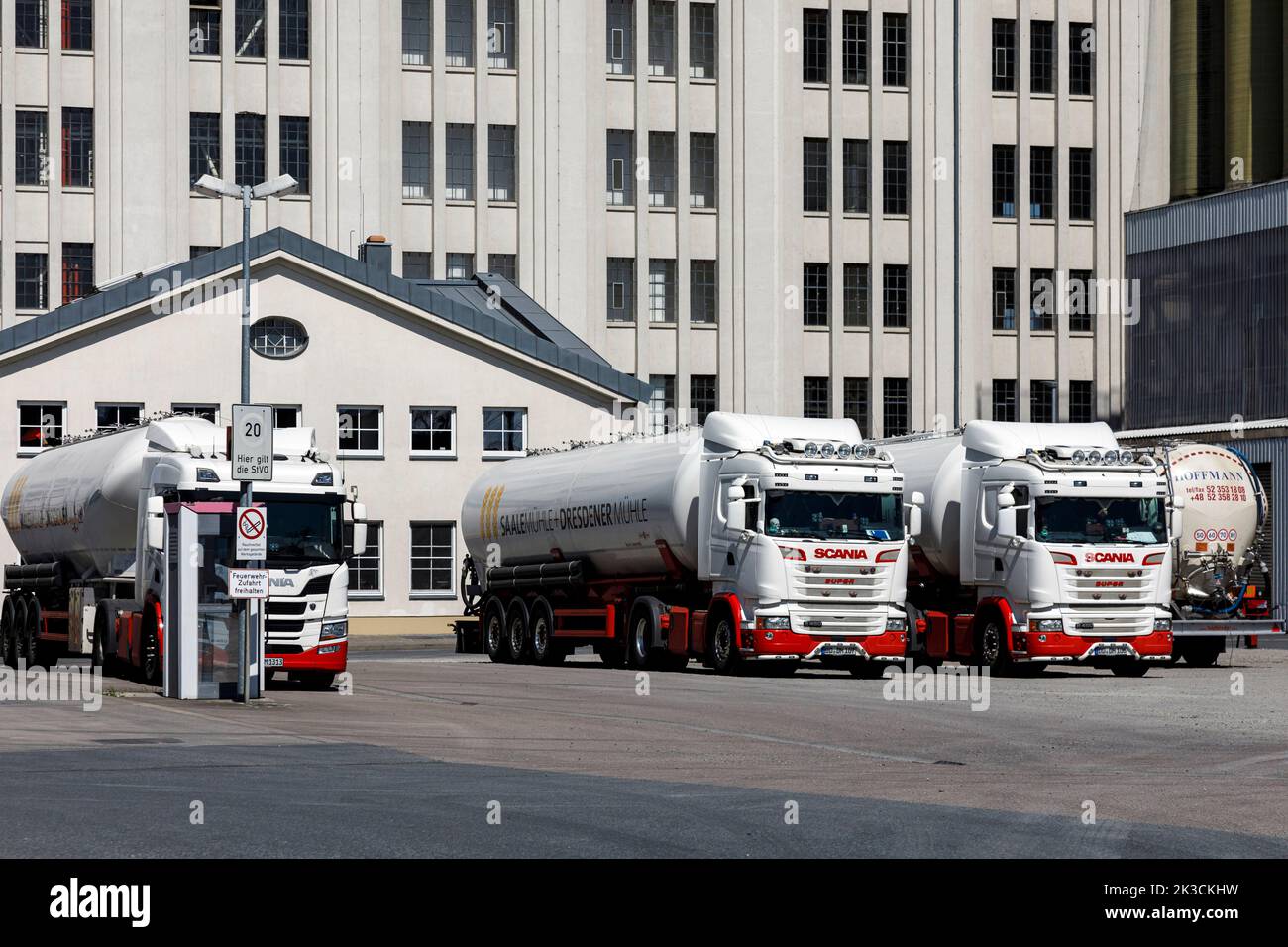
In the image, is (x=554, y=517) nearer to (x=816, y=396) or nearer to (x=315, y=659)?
(x=315, y=659)

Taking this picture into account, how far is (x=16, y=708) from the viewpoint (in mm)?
25062

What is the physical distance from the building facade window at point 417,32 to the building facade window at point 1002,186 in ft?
61.7

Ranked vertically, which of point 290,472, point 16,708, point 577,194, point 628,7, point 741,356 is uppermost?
point 628,7

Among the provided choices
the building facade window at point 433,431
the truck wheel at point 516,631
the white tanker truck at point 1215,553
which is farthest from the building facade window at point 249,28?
the white tanker truck at point 1215,553

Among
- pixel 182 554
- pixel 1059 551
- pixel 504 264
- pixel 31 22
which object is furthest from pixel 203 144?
pixel 182 554

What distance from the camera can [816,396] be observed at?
2761 inches

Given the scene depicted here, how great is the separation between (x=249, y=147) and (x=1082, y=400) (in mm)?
28256

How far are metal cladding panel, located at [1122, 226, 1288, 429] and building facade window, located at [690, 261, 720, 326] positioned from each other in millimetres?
12550

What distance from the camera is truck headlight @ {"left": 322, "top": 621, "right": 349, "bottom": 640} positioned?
2973 cm

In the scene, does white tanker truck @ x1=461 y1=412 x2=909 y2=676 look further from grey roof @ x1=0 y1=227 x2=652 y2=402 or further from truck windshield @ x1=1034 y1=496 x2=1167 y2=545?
grey roof @ x1=0 y1=227 x2=652 y2=402
